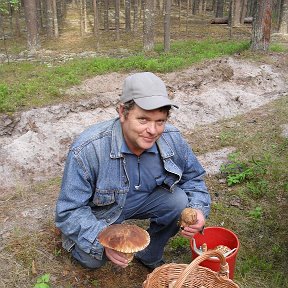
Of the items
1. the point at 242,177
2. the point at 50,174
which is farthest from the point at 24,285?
the point at 50,174

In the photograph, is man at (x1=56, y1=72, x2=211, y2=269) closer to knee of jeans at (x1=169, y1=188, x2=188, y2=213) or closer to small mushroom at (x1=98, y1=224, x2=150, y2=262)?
knee of jeans at (x1=169, y1=188, x2=188, y2=213)

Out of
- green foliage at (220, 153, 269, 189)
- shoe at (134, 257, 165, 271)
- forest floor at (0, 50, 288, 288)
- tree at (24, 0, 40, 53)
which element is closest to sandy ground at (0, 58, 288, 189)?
forest floor at (0, 50, 288, 288)

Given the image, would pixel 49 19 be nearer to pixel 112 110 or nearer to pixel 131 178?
pixel 112 110

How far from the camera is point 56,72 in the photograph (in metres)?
9.37

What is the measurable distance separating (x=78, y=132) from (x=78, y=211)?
4.52 meters

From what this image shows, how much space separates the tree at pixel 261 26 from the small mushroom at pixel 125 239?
952 cm

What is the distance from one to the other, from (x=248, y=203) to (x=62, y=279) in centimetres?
220

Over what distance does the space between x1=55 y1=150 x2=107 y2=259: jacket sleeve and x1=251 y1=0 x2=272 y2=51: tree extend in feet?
30.5

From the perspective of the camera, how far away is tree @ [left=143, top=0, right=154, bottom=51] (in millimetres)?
11797

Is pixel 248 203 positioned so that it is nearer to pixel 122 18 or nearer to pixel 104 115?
pixel 104 115

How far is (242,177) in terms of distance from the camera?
4.68 m

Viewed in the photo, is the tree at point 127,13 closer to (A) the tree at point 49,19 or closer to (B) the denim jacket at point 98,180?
(A) the tree at point 49,19

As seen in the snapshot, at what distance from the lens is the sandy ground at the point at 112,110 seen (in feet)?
21.0

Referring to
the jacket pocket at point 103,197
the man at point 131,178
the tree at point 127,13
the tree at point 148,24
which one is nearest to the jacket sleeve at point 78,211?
the man at point 131,178
